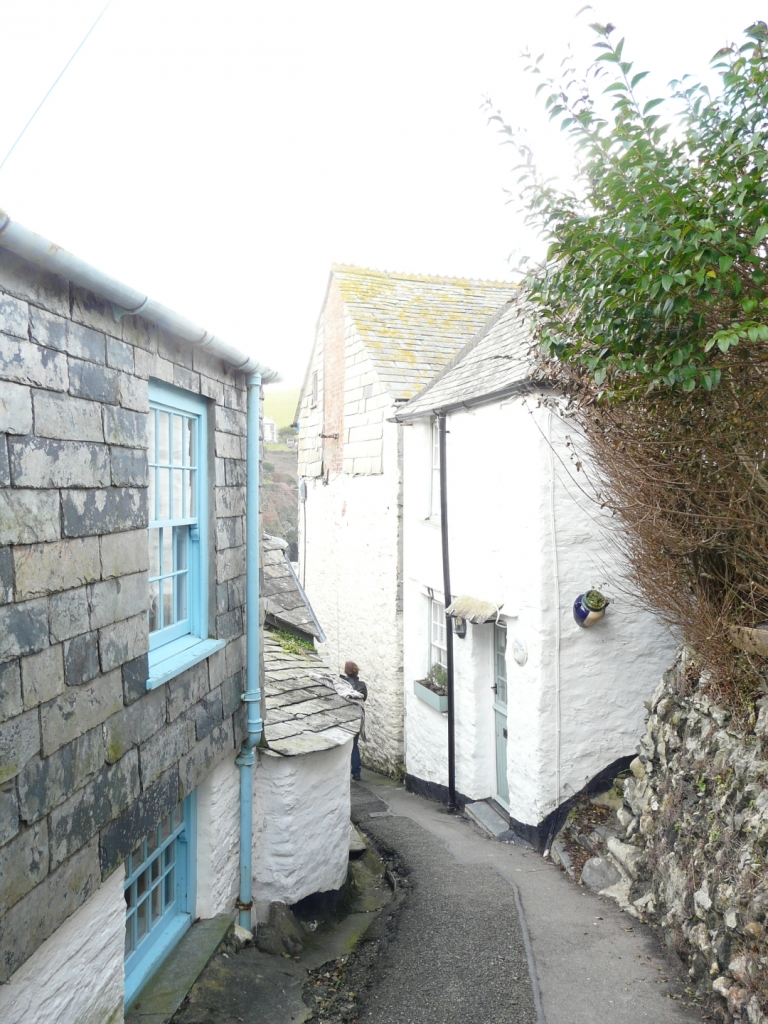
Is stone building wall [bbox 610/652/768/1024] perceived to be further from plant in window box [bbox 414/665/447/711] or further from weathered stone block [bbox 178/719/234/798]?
plant in window box [bbox 414/665/447/711]

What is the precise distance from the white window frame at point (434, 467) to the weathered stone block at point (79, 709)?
7.92 meters

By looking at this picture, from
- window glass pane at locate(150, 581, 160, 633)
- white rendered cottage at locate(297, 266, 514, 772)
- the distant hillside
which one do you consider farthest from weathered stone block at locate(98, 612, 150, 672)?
the distant hillside

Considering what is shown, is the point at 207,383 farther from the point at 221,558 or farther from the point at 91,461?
the point at 91,461

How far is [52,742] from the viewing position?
3.81 m

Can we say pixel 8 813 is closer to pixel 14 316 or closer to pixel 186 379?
pixel 14 316

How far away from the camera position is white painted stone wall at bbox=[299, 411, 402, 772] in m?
13.2

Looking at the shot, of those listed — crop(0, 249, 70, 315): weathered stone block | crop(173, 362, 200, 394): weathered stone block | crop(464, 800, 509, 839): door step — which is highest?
crop(0, 249, 70, 315): weathered stone block

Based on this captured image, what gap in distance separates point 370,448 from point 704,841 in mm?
9574

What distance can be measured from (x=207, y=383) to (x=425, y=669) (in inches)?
289

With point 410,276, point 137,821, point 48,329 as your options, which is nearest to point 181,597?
point 137,821

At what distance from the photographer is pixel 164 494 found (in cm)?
547

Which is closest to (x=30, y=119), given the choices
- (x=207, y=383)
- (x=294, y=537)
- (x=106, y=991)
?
(x=207, y=383)

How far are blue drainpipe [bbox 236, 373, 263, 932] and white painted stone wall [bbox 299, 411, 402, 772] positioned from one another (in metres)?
6.27

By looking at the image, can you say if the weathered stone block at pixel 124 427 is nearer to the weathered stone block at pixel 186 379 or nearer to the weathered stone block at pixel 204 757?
the weathered stone block at pixel 186 379
